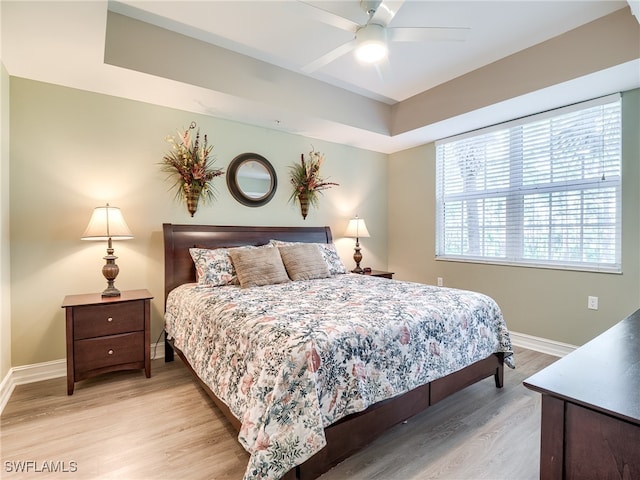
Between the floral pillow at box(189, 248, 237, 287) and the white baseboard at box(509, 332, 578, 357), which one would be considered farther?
the white baseboard at box(509, 332, 578, 357)

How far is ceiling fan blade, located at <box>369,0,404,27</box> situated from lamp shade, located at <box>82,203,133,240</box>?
2406 millimetres

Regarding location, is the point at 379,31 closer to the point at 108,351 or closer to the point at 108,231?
the point at 108,231

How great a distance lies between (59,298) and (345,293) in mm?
2421

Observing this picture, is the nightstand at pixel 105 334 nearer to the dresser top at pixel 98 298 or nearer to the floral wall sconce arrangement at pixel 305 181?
the dresser top at pixel 98 298

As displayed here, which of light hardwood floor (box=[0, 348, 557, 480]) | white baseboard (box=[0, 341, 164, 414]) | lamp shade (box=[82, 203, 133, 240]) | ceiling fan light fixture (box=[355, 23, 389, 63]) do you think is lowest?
light hardwood floor (box=[0, 348, 557, 480])

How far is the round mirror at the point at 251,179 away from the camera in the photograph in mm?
3584

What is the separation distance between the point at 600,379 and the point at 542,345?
118 inches

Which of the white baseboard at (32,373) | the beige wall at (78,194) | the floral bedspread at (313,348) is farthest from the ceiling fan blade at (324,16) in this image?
the white baseboard at (32,373)

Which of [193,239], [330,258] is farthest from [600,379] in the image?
[193,239]

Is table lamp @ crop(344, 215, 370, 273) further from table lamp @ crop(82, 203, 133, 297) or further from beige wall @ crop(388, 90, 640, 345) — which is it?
table lamp @ crop(82, 203, 133, 297)

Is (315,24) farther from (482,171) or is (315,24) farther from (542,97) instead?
(482,171)

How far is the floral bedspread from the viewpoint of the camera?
4.60ft

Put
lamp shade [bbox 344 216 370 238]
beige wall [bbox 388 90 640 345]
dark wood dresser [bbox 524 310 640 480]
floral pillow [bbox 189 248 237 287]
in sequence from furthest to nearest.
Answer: lamp shade [bbox 344 216 370 238]
floral pillow [bbox 189 248 237 287]
beige wall [bbox 388 90 640 345]
dark wood dresser [bbox 524 310 640 480]

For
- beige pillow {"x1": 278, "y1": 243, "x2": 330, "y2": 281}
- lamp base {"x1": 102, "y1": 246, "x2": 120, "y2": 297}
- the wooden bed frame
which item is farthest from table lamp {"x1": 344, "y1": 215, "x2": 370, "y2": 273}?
lamp base {"x1": 102, "y1": 246, "x2": 120, "y2": 297}
